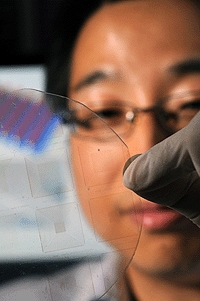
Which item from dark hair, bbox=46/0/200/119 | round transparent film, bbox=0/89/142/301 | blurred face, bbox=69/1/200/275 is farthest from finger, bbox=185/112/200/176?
dark hair, bbox=46/0/200/119

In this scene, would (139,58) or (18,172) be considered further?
(139,58)

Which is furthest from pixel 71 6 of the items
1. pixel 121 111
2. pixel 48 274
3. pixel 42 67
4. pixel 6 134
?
pixel 48 274

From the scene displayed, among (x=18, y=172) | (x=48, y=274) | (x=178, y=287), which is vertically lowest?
(x=178, y=287)

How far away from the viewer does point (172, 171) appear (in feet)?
1.85

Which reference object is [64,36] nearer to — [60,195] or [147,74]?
[147,74]

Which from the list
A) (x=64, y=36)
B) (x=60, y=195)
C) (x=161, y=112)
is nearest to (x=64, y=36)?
(x=64, y=36)

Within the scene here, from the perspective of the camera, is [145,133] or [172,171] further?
[145,133]

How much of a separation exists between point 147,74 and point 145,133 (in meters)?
0.12

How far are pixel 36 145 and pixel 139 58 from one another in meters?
0.35

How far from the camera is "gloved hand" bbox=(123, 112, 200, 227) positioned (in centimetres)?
53

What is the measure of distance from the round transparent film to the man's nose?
0.54 ft

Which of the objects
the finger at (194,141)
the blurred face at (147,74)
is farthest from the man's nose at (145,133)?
the finger at (194,141)

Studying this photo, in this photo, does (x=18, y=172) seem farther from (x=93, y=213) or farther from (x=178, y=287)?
(x=178, y=287)

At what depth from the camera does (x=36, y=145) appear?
65 centimetres
